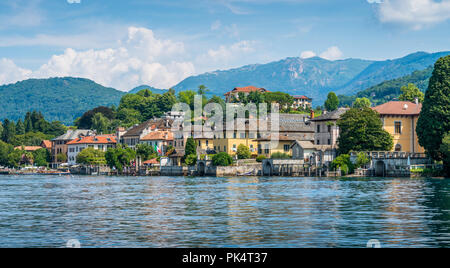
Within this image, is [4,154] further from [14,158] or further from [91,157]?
[91,157]

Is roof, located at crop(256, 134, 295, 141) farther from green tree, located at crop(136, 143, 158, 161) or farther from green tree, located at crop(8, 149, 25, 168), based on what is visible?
green tree, located at crop(8, 149, 25, 168)

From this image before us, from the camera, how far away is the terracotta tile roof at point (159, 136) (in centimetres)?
14504

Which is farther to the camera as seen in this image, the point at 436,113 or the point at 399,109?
the point at 399,109

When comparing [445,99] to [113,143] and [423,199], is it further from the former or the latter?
[113,143]

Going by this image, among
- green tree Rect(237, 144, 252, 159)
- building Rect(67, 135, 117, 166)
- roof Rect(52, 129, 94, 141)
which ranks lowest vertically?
green tree Rect(237, 144, 252, 159)

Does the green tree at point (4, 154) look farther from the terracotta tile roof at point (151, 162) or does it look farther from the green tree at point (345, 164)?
the green tree at point (345, 164)

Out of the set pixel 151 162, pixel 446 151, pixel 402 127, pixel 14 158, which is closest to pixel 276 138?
pixel 402 127

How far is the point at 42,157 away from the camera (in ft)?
590

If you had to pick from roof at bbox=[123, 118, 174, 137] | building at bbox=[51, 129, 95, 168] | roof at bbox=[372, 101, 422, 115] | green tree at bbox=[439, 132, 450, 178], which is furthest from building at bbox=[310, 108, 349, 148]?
building at bbox=[51, 129, 95, 168]

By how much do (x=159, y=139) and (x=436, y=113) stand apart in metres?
78.5

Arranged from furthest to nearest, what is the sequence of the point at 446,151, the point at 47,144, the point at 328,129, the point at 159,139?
the point at 47,144 < the point at 159,139 < the point at 328,129 < the point at 446,151

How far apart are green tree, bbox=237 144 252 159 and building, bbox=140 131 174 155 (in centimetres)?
3504

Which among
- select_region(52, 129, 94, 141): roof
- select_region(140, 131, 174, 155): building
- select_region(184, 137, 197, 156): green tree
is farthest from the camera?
select_region(52, 129, 94, 141): roof

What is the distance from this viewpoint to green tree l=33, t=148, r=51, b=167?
585ft
